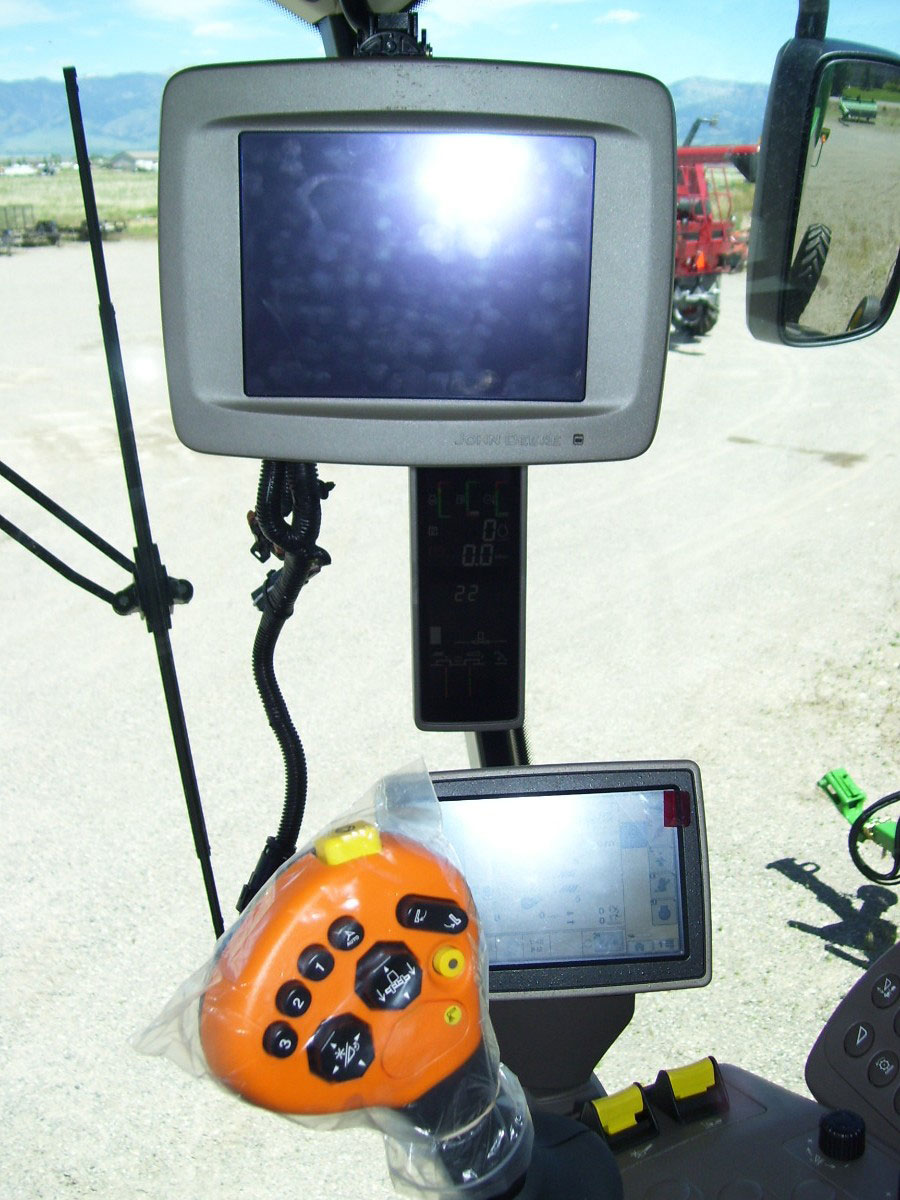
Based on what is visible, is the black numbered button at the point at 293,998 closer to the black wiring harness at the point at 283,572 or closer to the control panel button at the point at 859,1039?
the black wiring harness at the point at 283,572

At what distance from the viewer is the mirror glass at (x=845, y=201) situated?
769 mm

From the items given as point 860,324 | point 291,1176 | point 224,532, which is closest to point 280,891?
point 860,324

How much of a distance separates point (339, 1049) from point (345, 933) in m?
0.05

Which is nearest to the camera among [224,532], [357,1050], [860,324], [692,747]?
[357,1050]

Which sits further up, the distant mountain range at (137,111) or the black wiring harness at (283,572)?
the distant mountain range at (137,111)

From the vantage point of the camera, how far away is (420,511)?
3.89 ft

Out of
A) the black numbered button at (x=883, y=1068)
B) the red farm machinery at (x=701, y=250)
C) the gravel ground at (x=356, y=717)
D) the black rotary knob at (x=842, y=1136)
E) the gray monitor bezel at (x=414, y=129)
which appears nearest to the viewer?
the gray monitor bezel at (x=414, y=129)

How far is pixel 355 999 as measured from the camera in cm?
54

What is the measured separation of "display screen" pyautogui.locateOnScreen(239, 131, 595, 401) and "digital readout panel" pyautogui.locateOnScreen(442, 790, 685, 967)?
1.42 ft

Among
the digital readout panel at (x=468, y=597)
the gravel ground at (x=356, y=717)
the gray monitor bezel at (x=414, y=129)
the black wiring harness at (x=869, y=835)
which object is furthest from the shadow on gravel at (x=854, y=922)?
the gray monitor bezel at (x=414, y=129)

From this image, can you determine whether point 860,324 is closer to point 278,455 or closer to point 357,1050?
point 278,455

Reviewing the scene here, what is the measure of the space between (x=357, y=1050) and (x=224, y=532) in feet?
13.6

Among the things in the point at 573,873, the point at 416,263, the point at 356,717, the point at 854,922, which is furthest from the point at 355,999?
the point at 356,717

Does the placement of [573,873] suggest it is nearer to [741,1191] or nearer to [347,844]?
[741,1191]
